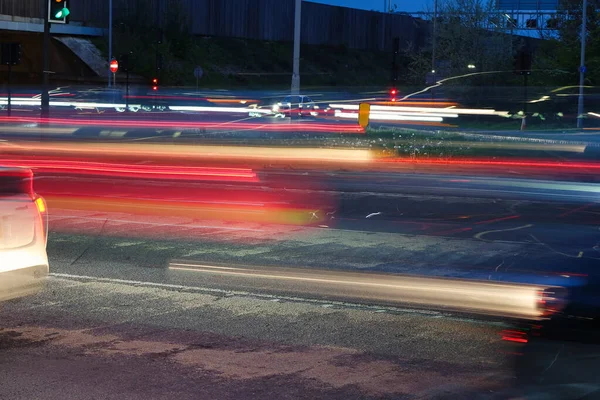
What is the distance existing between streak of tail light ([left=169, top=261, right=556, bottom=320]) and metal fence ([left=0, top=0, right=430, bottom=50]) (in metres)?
45.3

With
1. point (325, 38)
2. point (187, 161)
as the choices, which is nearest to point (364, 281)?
point (187, 161)

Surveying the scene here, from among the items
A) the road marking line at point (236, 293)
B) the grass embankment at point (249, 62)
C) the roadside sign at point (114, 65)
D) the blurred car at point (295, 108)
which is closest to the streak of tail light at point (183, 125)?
the blurred car at point (295, 108)

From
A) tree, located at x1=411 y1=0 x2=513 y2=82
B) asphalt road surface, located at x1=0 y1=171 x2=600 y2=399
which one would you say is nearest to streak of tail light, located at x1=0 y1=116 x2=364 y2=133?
asphalt road surface, located at x1=0 y1=171 x2=600 y2=399

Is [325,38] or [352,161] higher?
[325,38]

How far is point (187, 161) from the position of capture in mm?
24500

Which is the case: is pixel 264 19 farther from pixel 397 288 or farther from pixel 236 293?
pixel 236 293

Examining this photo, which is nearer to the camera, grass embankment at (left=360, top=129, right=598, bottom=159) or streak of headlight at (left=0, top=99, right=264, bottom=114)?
grass embankment at (left=360, top=129, right=598, bottom=159)

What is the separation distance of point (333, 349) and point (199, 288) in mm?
2611

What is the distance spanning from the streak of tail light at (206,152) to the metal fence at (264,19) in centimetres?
2766

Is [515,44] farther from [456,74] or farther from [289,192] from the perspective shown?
[289,192]

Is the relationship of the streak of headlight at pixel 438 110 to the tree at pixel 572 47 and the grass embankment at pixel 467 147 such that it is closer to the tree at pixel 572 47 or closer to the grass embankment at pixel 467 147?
the tree at pixel 572 47

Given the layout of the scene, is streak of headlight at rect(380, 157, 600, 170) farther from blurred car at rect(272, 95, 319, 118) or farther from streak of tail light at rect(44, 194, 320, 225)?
streak of tail light at rect(44, 194, 320, 225)

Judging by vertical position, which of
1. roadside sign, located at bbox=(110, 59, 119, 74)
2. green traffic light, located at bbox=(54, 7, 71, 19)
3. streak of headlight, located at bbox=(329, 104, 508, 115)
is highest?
green traffic light, located at bbox=(54, 7, 71, 19)

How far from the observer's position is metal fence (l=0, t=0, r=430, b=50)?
58.7 meters
